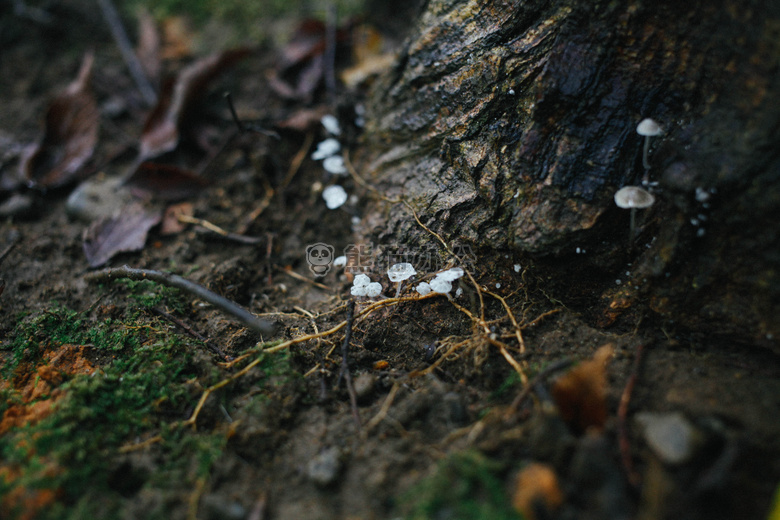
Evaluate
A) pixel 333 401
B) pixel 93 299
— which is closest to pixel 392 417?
pixel 333 401

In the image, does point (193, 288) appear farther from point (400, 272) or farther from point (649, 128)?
point (649, 128)

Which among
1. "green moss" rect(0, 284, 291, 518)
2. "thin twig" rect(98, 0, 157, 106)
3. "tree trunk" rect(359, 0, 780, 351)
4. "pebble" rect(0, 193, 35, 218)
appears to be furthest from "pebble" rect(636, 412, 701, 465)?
"thin twig" rect(98, 0, 157, 106)

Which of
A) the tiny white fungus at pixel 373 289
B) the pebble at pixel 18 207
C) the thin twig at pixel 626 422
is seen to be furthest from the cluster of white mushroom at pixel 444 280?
the pebble at pixel 18 207

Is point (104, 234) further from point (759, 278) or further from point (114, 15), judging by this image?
point (759, 278)

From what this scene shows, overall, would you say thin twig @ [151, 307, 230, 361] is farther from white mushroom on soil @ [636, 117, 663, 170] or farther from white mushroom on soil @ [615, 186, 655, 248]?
white mushroom on soil @ [636, 117, 663, 170]

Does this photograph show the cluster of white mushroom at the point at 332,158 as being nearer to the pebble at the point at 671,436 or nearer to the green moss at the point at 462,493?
the green moss at the point at 462,493
